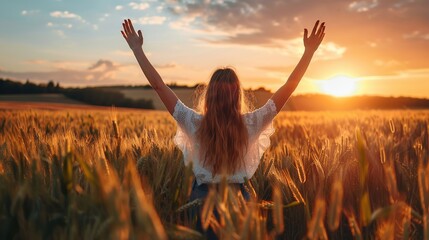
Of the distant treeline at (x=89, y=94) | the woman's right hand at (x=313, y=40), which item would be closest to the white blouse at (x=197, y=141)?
the woman's right hand at (x=313, y=40)

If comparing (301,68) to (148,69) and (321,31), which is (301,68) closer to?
(321,31)

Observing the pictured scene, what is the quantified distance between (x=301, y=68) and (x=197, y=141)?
790 mm

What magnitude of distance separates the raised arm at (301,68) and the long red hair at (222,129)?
253 millimetres

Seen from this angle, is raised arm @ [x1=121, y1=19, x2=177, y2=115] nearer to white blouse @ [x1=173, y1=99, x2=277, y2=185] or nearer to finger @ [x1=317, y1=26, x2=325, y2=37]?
white blouse @ [x1=173, y1=99, x2=277, y2=185]

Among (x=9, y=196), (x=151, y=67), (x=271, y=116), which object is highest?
(x=151, y=67)

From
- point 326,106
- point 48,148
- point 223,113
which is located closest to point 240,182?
point 223,113

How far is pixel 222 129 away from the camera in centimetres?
260

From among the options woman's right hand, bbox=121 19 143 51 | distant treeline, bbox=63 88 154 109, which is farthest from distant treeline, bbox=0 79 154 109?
woman's right hand, bbox=121 19 143 51

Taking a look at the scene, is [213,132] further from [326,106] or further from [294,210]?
[326,106]

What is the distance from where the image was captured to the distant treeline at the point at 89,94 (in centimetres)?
3922

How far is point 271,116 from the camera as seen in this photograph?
2764 mm

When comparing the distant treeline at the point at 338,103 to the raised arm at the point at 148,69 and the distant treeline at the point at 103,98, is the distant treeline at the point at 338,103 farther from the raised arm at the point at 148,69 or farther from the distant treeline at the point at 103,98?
the raised arm at the point at 148,69

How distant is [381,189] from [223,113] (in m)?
0.93

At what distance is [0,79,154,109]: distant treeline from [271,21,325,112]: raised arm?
35904 mm
